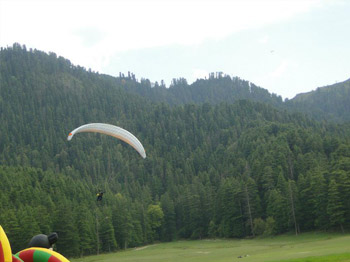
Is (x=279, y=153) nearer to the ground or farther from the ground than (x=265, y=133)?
nearer to the ground

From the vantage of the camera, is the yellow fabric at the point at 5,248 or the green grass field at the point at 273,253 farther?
the green grass field at the point at 273,253

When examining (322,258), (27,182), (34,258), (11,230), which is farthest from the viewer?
(27,182)

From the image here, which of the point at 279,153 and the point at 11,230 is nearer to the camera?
the point at 11,230

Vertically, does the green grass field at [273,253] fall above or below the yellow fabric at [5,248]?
below

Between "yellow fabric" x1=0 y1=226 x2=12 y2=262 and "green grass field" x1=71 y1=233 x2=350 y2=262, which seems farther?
"green grass field" x1=71 y1=233 x2=350 y2=262

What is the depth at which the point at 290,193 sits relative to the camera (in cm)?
8075

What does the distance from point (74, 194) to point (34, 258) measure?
4297 inches

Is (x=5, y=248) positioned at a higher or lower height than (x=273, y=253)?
higher

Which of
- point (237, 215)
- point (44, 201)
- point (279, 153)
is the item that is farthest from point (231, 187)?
point (44, 201)

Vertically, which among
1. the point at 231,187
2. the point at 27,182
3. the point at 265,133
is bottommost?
the point at 231,187

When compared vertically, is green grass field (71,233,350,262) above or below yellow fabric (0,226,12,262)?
below

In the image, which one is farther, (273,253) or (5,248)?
(273,253)

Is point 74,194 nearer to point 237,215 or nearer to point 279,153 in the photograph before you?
point 237,215

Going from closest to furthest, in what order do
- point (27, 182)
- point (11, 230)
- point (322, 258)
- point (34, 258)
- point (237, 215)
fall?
point (34, 258) → point (322, 258) → point (11, 230) → point (237, 215) → point (27, 182)
